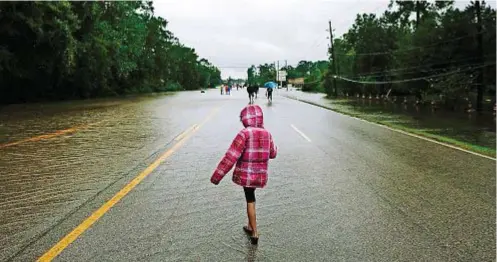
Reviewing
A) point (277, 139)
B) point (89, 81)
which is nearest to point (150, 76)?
point (89, 81)

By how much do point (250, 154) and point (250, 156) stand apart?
0.02 m

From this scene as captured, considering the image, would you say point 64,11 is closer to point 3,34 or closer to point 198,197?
point 3,34

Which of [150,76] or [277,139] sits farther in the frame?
[150,76]

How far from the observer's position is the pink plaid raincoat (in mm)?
4641

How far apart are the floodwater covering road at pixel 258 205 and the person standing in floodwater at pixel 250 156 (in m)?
0.55

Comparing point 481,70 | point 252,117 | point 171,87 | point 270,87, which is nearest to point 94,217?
point 252,117

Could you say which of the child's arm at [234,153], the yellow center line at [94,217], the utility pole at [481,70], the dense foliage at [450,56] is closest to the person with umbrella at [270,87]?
the dense foliage at [450,56]

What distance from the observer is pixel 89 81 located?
52688mm

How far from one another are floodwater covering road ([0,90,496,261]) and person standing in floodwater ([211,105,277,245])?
21.5 inches

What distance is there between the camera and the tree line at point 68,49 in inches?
1155

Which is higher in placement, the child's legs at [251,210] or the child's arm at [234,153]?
the child's arm at [234,153]

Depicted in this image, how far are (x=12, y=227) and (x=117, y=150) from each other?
6060 millimetres

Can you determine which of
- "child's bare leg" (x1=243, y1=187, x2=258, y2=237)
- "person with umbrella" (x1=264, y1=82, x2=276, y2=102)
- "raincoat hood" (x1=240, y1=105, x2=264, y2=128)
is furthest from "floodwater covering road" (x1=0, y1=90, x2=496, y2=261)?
"person with umbrella" (x1=264, y1=82, x2=276, y2=102)

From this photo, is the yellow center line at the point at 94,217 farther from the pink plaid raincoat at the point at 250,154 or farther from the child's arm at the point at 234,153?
the child's arm at the point at 234,153
